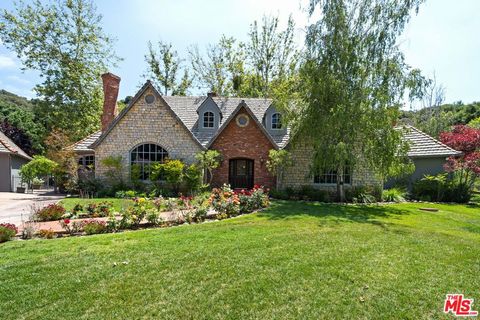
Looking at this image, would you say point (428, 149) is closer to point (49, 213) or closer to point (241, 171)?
point (241, 171)

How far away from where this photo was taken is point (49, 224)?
8656 mm

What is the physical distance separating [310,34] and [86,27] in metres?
26.3

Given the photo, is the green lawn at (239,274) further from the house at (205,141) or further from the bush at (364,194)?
the house at (205,141)

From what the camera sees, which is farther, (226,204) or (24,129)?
(24,129)

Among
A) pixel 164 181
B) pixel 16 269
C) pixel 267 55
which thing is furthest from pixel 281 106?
pixel 267 55

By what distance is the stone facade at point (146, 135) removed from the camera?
1641cm

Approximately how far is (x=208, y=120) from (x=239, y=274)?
46.6 feet

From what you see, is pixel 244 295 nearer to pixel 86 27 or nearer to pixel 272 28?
pixel 272 28

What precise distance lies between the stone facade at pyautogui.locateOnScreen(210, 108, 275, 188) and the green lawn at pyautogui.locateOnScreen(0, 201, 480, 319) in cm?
912

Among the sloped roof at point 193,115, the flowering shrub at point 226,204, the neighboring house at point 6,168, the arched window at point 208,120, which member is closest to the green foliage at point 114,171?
the sloped roof at point 193,115

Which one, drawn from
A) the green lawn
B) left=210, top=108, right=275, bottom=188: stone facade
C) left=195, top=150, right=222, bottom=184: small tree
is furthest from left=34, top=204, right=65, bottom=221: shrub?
left=210, top=108, right=275, bottom=188: stone facade

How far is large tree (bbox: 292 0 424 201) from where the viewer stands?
1318cm

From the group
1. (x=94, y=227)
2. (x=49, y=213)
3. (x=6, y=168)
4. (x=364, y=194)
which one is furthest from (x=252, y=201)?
(x=6, y=168)

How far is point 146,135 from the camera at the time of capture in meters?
16.5
